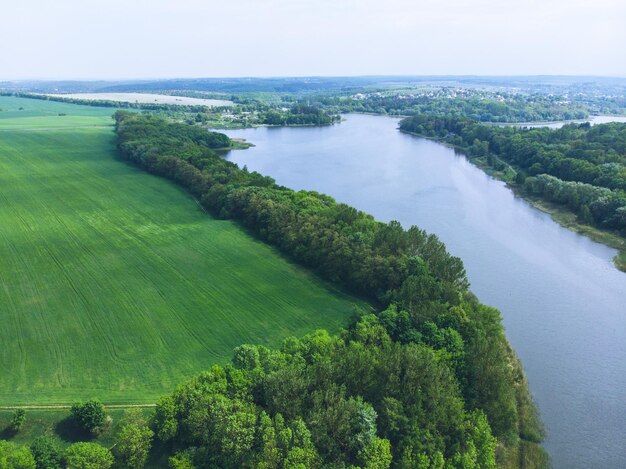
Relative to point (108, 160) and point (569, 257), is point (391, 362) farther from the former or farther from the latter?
point (108, 160)

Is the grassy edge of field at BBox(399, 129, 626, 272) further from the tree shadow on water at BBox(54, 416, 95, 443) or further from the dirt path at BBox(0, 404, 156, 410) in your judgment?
the tree shadow on water at BBox(54, 416, 95, 443)

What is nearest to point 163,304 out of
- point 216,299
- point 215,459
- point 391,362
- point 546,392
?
point 216,299

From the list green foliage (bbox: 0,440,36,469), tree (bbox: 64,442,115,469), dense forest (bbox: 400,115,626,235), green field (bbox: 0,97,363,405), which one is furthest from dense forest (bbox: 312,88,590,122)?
green foliage (bbox: 0,440,36,469)

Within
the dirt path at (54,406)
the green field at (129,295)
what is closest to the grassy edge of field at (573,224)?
the green field at (129,295)

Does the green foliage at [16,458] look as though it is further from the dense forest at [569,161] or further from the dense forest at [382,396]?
the dense forest at [569,161]

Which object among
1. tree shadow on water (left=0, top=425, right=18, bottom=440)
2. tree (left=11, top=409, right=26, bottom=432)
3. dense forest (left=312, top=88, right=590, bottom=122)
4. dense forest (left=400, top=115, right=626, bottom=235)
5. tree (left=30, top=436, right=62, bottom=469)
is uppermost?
tree (left=30, top=436, right=62, bottom=469)
